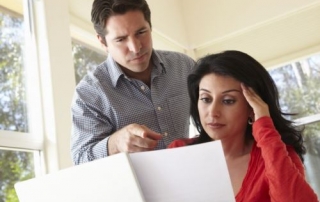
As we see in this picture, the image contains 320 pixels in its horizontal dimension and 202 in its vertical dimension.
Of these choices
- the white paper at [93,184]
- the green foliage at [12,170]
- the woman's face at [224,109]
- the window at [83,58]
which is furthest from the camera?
the window at [83,58]

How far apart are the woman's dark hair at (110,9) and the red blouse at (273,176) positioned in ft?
1.94

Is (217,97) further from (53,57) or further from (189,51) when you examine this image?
(189,51)

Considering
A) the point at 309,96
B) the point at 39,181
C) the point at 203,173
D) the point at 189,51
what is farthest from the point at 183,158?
the point at 189,51

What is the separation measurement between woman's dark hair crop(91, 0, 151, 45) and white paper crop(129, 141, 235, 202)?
724mm

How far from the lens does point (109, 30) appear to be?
138cm

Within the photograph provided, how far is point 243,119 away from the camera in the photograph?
1.24 metres

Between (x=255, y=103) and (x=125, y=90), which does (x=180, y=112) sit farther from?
(x=255, y=103)

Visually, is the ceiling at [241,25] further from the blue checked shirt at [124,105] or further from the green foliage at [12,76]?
the blue checked shirt at [124,105]

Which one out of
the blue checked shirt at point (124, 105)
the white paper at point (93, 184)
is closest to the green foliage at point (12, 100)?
the blue checked shirt at point (124, 105)

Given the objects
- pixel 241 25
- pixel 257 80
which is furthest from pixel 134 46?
pixel 241 25

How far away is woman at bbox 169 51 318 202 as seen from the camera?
1.08 meters

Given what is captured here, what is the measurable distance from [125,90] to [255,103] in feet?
1.63

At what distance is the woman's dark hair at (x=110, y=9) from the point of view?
1350 mm

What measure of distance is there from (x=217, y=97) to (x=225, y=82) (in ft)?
0.19
